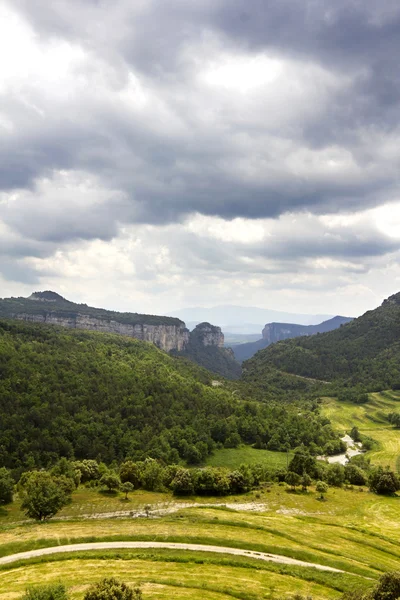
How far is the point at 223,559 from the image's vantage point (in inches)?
1811

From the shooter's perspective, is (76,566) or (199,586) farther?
(76,566)

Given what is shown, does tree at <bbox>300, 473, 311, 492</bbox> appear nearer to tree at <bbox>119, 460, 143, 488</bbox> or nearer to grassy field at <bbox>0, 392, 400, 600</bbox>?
grassy field at <bbox>0, 392, 400, 600</bbox>

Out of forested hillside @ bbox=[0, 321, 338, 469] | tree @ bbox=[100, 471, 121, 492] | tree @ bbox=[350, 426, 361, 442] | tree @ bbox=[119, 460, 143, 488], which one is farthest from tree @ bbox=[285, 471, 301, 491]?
tree @ bbox=[350, 426, 361, 442]

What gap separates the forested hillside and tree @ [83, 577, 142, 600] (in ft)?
353

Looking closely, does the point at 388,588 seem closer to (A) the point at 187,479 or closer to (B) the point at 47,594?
(B) the point at 47,594

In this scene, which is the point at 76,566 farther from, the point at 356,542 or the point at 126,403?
the point at 126,403

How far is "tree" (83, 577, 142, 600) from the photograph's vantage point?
26688mm

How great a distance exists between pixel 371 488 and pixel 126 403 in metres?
104

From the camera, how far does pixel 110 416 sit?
15775 cm

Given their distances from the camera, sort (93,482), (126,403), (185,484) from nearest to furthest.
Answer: (185,484), (93,482), (126,403)

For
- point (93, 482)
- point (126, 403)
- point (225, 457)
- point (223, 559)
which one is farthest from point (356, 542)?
point (126, 403)

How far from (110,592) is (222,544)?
2983 cm

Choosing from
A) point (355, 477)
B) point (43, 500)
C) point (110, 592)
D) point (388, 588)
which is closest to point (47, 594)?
point (110, 592)

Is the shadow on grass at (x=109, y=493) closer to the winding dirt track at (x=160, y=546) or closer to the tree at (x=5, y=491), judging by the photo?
the tree at (x=5, y=491)
